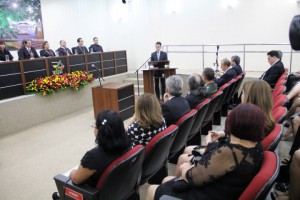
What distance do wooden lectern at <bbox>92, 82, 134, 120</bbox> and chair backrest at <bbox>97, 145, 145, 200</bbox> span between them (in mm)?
3063

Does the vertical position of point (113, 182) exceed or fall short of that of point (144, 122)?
it falls short

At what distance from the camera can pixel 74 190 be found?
164 cm

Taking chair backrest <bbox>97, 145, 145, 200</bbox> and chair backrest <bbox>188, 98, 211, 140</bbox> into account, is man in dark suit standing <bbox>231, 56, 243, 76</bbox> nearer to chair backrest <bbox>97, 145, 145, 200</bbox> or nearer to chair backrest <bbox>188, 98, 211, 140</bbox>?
chair backrest <bbox>188, 98, 211, 140</bbox>

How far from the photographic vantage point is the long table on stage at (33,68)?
4.87 metres

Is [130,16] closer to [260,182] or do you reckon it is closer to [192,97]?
[192,97]

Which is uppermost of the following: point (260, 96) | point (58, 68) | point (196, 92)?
point (58, 68)

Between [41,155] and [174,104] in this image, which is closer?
[174,104]

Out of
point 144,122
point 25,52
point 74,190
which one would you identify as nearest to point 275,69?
point 144,122

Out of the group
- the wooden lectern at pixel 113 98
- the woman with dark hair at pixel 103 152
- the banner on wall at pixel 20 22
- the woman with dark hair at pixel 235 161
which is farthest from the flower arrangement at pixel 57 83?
the woman with dark hair at pixel 235 161

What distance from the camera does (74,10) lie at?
9875 mm

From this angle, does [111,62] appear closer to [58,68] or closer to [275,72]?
[58,68]

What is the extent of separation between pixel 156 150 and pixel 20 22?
29.9ft

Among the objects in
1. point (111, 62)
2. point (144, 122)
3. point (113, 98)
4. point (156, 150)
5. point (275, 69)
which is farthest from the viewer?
point (111, 62)

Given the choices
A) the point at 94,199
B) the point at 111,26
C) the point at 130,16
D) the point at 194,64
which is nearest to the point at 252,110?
the point at 94,199
